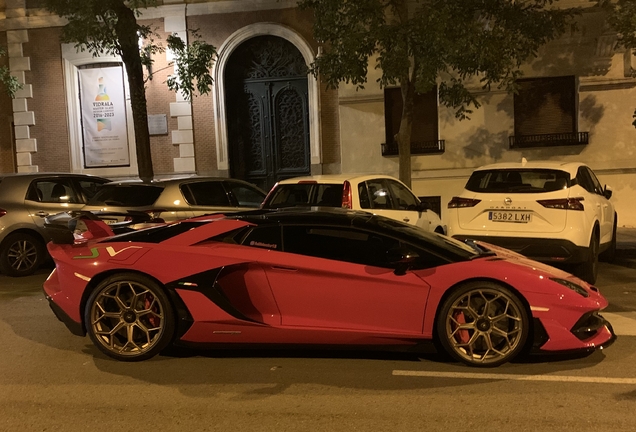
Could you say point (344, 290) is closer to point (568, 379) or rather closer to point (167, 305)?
point (167, 305)

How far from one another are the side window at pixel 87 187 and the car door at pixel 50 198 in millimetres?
112

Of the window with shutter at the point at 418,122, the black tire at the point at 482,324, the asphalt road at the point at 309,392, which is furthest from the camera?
the window with shutter at the point at 418,122

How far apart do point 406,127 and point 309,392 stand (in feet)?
26.9

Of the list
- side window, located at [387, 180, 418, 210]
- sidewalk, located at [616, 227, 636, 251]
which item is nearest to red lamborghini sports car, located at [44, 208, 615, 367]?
side window, located at [387, 180, 418, 210]

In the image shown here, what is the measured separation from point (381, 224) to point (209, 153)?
1160 cm

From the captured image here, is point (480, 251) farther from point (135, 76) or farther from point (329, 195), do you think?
point (135, 76)

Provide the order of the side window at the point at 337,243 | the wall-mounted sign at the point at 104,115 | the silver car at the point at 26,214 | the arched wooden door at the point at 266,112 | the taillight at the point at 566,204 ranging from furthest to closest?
the wall-mounted sign at the point at 104,115, the arched wooden door at the point at 266,112, the silver car at the point at 26,214, the taillight at the point at 566,204, the side window at the point at 337,243

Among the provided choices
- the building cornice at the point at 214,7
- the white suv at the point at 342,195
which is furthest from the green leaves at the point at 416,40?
the building cornice at the point at 214,7

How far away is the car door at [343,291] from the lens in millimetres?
5109

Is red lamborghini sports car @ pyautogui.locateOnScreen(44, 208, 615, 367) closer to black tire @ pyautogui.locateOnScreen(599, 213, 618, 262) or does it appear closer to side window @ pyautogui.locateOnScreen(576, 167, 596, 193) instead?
side window @ pyautogui.locateOnScreen(576, 167, 596, 193)

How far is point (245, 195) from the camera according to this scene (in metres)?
10.7

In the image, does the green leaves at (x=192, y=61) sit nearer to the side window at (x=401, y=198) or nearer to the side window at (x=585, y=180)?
the side window at (x=401, y=198)

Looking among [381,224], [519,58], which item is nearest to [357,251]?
[381,224]

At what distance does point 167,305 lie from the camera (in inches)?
210
